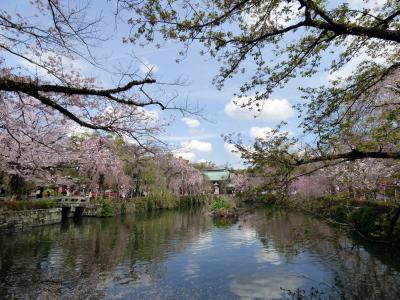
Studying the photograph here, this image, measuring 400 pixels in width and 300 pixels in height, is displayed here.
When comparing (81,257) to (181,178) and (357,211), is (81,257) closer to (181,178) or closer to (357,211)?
(357,211)

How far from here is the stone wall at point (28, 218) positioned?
66.6 ft

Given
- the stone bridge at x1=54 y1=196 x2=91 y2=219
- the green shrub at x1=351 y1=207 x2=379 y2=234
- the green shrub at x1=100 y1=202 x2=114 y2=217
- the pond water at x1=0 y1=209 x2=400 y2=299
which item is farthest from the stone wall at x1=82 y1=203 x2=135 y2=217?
the green shrub at x1=351 y1=207 x2=379 y2=234

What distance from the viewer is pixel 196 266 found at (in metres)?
12.6

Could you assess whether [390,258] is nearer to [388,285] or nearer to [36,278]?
[388,285]

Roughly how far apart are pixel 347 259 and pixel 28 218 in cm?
1805

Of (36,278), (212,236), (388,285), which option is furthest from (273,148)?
(212,236)

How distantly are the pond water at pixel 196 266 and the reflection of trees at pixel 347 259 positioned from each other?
0.03 meters

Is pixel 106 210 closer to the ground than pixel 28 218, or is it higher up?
higher up

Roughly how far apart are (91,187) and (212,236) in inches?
697

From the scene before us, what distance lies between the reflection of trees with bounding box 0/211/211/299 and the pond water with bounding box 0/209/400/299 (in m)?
0.03

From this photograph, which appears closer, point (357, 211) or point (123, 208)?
point (357, 211)

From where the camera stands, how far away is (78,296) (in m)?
9.27

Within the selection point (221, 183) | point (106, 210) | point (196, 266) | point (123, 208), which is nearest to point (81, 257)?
point (196, 266)

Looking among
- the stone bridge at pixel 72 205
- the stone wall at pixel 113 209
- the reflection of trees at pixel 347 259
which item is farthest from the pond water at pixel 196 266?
the stone wall at pixel 113 209
